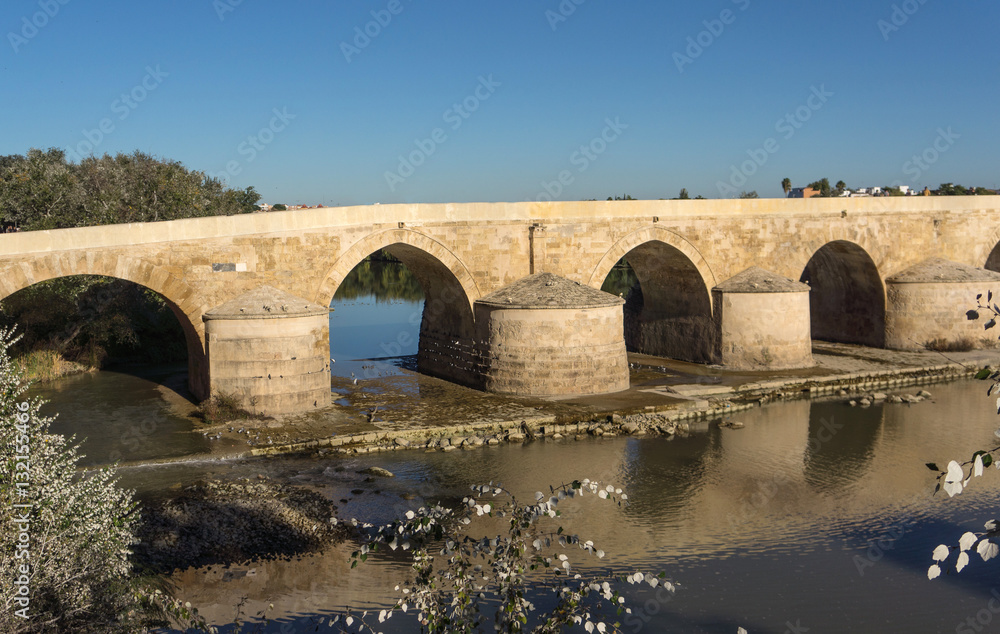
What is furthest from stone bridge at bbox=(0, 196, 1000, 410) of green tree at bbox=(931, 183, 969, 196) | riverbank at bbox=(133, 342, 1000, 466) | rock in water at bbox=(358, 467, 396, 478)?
green tree at bbox=(931, 183, 969, 196)

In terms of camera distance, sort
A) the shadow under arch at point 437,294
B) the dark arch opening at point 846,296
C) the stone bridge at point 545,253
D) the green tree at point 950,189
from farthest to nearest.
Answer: the green tree at point 950,189 < the dark arch opening at point 846,296 < the shadow under arch at point 437,294 < the stone bridge at point 545,253

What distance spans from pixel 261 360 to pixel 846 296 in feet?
57.2

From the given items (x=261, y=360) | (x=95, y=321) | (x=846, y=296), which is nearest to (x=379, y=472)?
(x=261, y=360)

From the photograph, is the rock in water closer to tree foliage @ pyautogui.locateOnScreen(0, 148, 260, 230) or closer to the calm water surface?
the calm water surface

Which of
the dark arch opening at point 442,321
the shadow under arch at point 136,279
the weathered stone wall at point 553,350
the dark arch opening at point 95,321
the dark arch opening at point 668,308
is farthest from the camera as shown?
the dark arch opening at point 668,308

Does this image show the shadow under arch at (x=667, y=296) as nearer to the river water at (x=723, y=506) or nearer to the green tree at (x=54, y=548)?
the river water at (x=723, y=506)

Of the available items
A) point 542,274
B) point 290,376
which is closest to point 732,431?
point 542,274

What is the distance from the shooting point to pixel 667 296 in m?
22.6

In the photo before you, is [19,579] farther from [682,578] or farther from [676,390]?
[676,390]

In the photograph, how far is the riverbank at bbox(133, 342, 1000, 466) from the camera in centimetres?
1435

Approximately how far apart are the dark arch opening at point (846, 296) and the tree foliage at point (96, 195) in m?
20.6

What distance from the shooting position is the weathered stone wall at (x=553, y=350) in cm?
1745

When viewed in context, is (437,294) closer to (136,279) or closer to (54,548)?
(136,279)

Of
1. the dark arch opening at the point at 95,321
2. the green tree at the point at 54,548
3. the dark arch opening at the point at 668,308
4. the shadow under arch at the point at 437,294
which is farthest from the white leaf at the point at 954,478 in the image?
the dark arch opening at the point at 95,321
